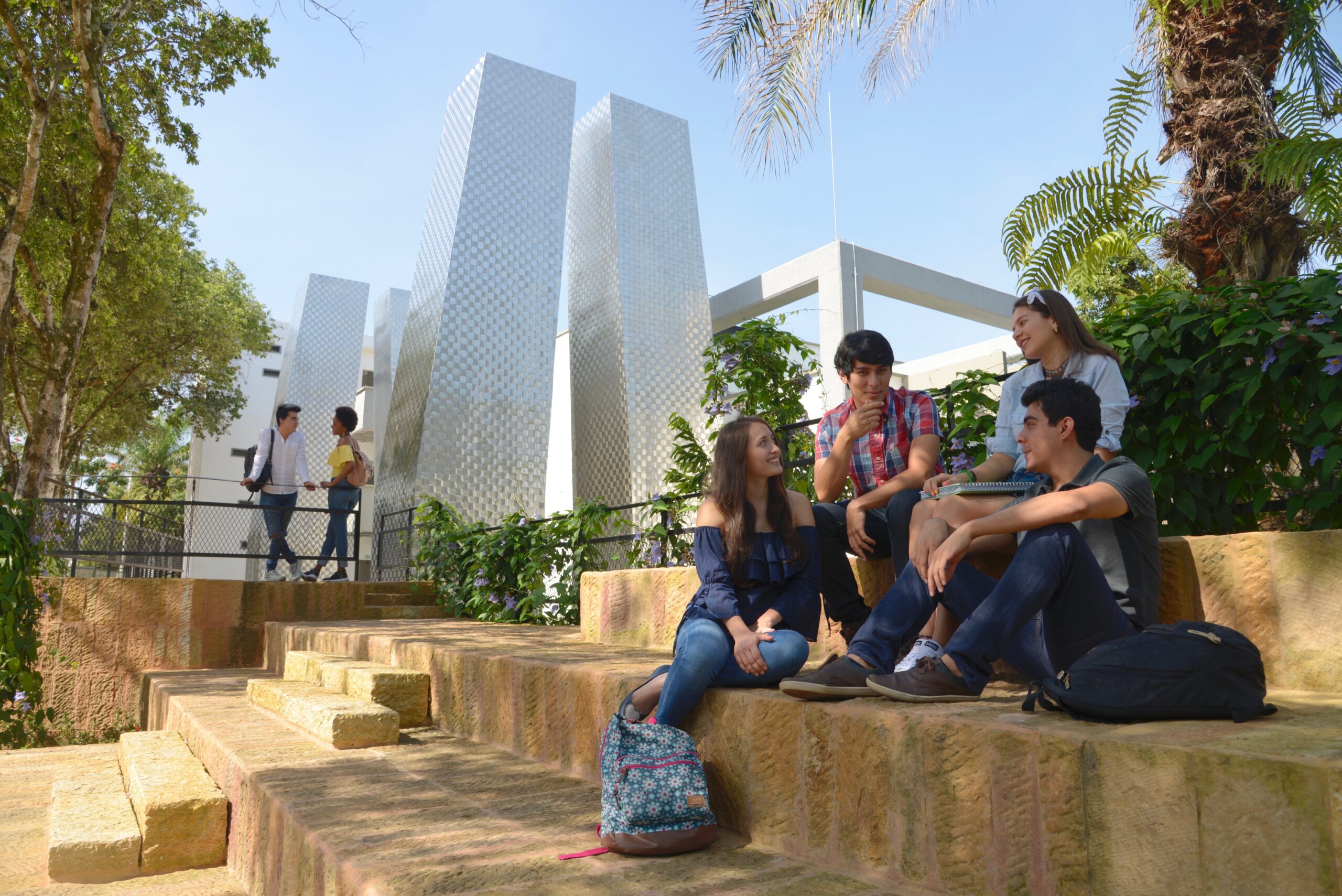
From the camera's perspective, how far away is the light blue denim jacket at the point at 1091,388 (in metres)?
2.84

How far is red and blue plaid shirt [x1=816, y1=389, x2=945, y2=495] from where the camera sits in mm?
3342

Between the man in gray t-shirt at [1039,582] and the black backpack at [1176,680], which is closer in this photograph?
the black backpack at [1176,680]

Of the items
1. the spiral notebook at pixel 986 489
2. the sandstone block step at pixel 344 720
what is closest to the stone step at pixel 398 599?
the sandstone block step at pixel 344 720

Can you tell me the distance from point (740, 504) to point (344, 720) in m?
1.93

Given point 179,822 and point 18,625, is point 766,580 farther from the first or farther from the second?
point 18,625

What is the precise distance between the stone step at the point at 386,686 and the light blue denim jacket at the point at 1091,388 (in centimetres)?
277

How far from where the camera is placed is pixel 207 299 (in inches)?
701

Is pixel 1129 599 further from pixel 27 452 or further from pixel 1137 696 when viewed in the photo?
pixel 27 452

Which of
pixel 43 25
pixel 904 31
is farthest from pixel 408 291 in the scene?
pixel 904 31

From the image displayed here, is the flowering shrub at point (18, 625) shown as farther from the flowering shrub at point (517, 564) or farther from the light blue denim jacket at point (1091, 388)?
the light blue denim jacket at point (1091, 388)

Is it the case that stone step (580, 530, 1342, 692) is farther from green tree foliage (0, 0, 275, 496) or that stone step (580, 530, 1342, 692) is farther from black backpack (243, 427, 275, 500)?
green tree foliage (0, 0, 275, 496)

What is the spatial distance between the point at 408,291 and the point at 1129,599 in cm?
1813

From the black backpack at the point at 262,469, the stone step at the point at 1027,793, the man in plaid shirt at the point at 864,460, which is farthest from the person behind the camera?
the black backpack at the point at 262,469

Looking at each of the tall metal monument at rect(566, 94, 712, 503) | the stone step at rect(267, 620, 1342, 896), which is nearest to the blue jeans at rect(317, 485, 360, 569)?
the tall metal monument at rect(566, 94, 712, 503)
